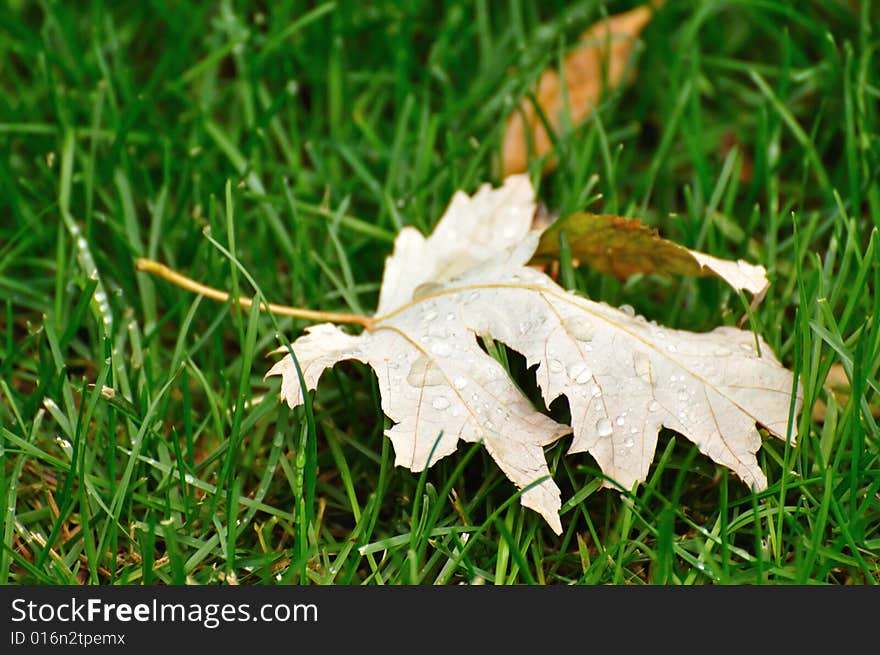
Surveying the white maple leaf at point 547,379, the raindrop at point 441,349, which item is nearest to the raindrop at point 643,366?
the white maple leaf at point 547,379

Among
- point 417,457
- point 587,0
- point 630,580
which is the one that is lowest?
point 630,580

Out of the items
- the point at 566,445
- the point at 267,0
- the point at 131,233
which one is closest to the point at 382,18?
the point at 267,0

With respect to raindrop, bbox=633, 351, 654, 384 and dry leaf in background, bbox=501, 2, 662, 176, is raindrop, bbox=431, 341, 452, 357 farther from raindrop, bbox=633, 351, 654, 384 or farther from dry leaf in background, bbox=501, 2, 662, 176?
dry leaf in background, bbox=501, 2, 662, 176

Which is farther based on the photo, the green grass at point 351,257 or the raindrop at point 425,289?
the raindrop at point 425,289

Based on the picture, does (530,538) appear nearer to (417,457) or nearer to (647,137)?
(417,457)

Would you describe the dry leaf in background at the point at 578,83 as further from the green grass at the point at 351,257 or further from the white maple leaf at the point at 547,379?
the white maple leaf at the point at 547,379

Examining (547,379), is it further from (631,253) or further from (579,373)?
(631,253)
